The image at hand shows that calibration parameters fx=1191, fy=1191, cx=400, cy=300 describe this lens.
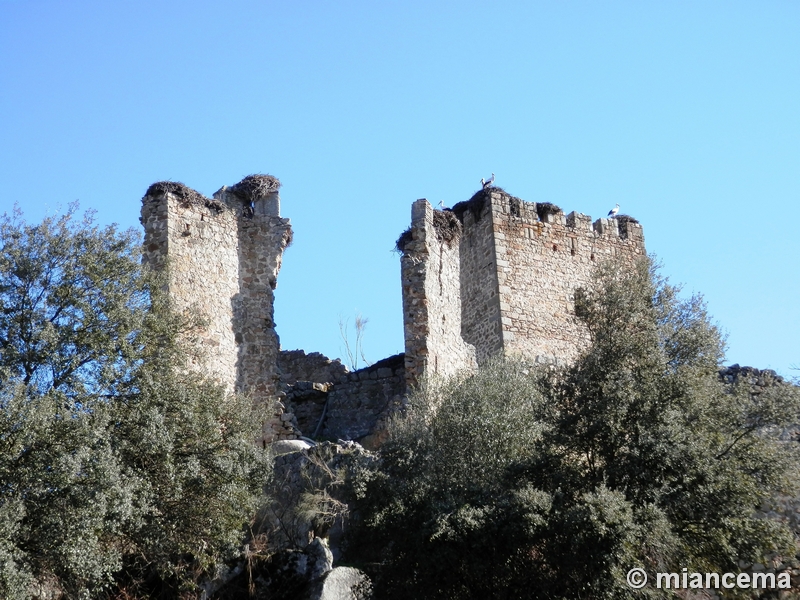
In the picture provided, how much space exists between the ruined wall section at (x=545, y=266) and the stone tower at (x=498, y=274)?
26 mm

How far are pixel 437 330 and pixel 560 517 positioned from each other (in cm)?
1002

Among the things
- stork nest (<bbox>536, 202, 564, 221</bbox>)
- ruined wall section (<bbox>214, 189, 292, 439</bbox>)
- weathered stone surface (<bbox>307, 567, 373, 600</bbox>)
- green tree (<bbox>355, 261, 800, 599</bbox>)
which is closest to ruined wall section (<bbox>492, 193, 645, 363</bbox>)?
stork nest (<bbox>536, 202, 564, 221</bbox>)

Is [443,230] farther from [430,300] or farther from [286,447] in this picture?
[286,447]

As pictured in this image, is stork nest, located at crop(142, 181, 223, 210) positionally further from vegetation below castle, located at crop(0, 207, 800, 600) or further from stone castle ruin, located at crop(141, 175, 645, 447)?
vegetation below castle, located at crop(0, 207, 800, 600)

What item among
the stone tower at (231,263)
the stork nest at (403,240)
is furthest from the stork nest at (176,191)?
the stork nest at (403,240)

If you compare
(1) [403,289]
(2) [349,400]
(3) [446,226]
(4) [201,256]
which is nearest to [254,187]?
(4) [201,256]

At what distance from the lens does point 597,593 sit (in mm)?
17031

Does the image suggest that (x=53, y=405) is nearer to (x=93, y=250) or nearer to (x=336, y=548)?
(x=93, y=250)

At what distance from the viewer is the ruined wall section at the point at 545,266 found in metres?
29.4

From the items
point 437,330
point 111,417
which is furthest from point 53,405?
point 437,330

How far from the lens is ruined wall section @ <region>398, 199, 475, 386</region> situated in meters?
26.5

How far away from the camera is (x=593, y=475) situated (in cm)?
1873

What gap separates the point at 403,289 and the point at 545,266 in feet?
16.5

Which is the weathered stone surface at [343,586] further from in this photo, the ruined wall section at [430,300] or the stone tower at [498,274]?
the stone tower at [498,274]
